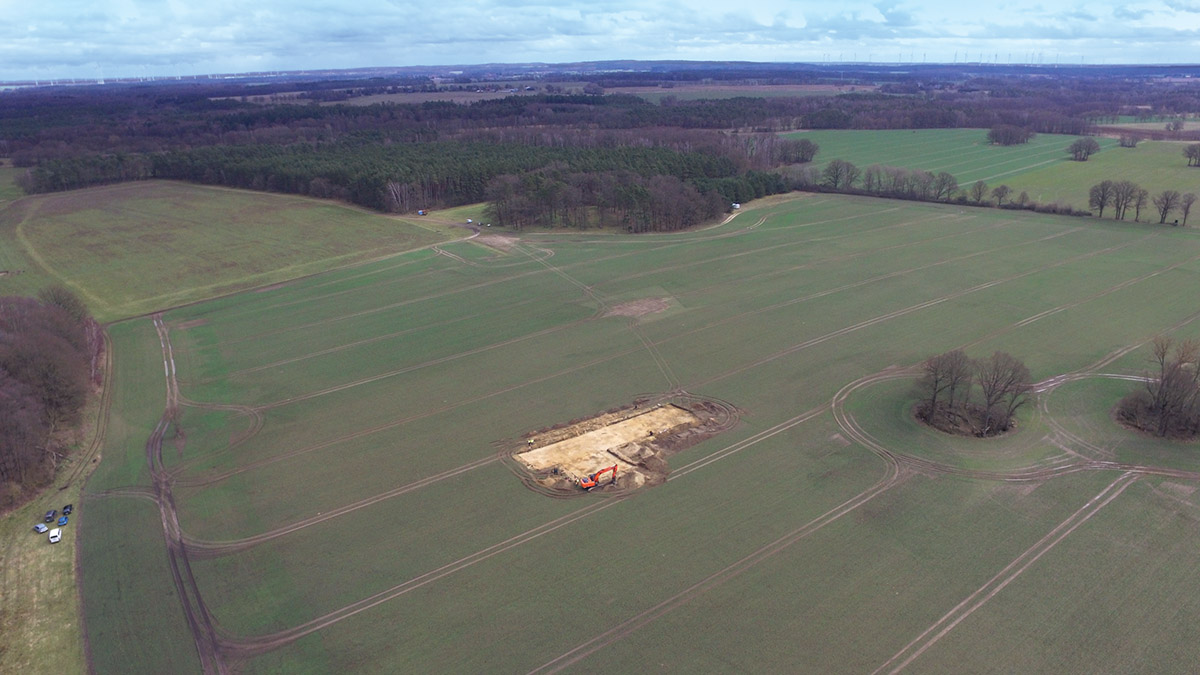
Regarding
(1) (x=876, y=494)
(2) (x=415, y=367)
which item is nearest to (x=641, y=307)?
(2) (x=415, y=367)

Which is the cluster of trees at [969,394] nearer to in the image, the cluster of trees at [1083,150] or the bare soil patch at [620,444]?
the bare soil patch at [620,444]

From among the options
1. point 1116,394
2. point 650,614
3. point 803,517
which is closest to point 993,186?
point 1116,394

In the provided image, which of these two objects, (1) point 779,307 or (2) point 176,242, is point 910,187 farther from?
(2) point 176,242

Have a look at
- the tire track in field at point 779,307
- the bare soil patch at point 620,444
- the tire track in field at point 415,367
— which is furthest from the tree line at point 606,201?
the bare soil patch at point 620,444

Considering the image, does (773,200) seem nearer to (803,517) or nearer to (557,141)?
(557,141)

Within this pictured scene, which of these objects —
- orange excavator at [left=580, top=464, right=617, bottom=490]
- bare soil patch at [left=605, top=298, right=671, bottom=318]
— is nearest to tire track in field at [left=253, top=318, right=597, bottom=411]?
bare soil patch at [left=605, top=298, right=671, bottom=318]

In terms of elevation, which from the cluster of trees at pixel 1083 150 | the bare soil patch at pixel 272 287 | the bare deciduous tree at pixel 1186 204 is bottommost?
the bare soil patch at pixel 272 287

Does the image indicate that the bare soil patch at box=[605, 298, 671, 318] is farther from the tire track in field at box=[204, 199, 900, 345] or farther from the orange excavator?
the orange excavator
